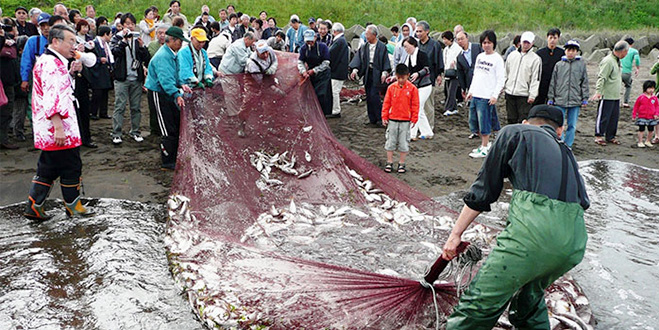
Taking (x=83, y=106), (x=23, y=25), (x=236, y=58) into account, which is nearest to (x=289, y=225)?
(x=236, y=58)

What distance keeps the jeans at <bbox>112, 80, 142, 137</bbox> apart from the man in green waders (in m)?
7.16

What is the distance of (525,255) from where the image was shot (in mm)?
3238

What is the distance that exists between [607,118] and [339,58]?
5475 millimetres

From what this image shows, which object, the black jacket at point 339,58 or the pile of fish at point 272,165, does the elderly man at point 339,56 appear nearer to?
the black jacket at point 339,58

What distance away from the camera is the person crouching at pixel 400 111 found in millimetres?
8047

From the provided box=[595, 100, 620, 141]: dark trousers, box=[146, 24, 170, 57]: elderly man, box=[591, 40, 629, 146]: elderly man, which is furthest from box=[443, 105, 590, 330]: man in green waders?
box=[595, 100, 620, 141]: dark trousers

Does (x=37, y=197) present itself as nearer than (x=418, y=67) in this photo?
Yes

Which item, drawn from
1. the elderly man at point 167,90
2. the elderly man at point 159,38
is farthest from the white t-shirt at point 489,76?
the elderly man at point 159,38

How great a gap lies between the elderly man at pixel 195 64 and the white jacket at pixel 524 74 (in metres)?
5.29

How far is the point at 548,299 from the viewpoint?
4.23 metres

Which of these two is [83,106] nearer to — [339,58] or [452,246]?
[339,58]

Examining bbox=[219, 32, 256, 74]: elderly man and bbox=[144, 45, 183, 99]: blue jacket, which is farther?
bbox=[219, 32, 256, 74]: elderly man

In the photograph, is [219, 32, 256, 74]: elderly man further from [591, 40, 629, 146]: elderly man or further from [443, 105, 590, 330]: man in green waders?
[591, 40, 629, 146]: elderly man

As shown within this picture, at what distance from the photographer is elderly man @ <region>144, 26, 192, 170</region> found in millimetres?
7395
